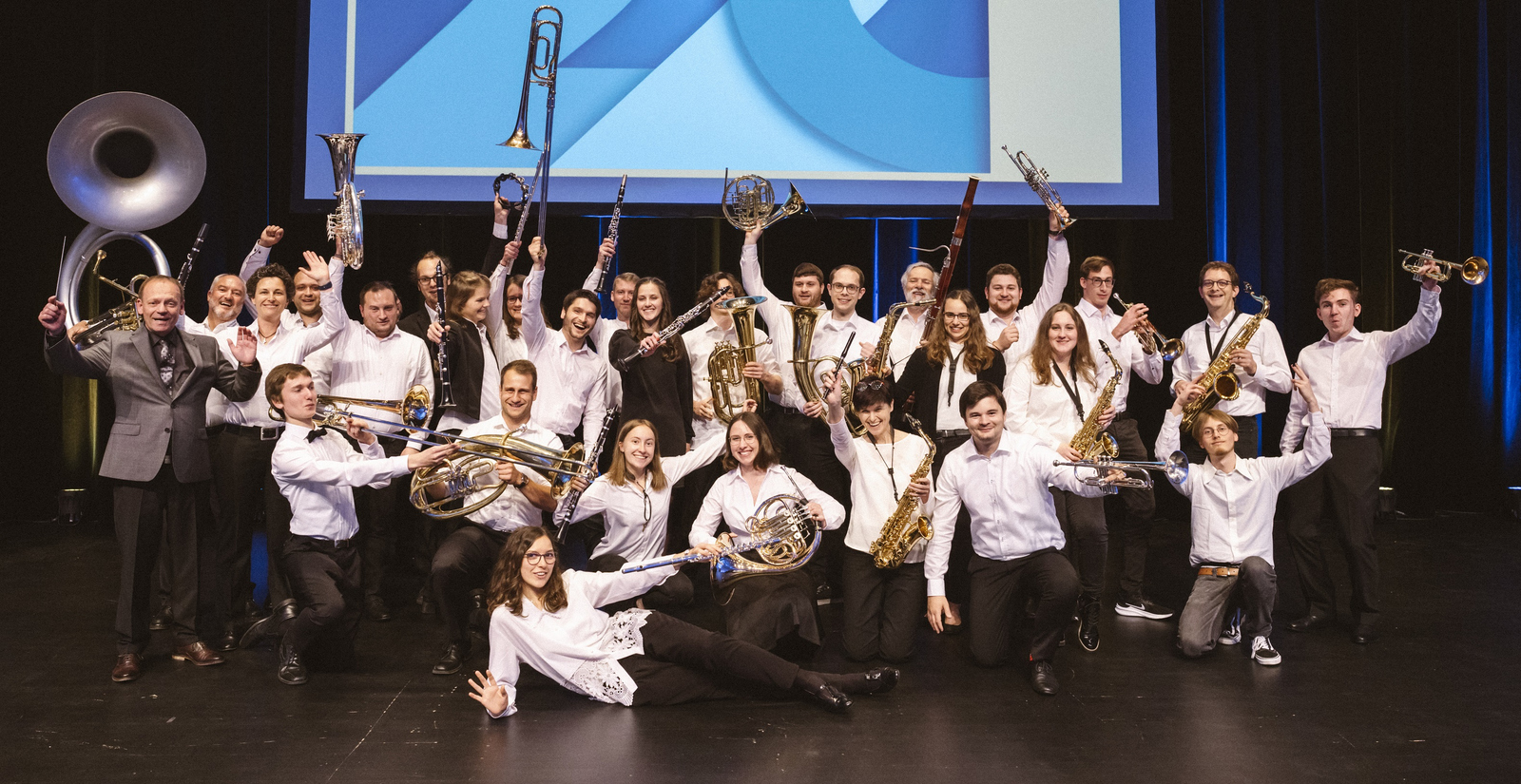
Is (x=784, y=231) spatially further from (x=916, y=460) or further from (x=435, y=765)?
(x=435, y=765)

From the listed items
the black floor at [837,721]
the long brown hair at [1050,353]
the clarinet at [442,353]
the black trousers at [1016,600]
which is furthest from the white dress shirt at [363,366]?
the long brown hair at [1050,353]

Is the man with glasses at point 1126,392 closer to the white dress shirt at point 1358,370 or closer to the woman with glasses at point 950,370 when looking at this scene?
the woman with glasses at point 950,370

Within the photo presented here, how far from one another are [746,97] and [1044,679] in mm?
4105

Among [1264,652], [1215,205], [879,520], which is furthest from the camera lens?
[1215,205]

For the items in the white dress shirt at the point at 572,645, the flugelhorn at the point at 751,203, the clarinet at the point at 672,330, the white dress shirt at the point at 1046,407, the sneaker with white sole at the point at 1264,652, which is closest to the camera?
the white dress shirt at the point at 572,645

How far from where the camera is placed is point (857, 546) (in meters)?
4.80

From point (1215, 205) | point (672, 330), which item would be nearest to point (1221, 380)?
point (672, 330)

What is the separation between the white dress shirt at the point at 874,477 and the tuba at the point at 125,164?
11.8ft

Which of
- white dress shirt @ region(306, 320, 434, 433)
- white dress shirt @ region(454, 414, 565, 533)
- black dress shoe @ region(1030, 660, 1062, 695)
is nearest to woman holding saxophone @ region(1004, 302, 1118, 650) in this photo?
black dress shoe @ region(1030, 660, 1062, 695)

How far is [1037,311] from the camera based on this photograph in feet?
18.5

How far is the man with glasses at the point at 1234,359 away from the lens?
512cm

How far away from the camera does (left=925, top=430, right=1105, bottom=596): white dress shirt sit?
4.46 metres

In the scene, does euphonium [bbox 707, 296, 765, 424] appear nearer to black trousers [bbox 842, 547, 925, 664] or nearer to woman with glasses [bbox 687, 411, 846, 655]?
woman with glasses [bbox 687, 411, 846, 655]

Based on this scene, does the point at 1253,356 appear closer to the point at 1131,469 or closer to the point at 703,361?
the point at 1131,469
